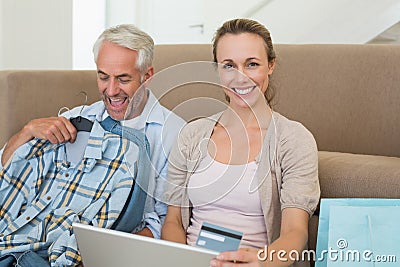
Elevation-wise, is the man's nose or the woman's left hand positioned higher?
the man's nose

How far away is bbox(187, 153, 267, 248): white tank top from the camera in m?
1.45

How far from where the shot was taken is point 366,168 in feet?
5.11

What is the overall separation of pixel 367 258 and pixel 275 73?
3.28 feet

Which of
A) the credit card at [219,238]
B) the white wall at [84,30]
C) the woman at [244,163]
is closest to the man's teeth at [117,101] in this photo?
the woman at [244,163]

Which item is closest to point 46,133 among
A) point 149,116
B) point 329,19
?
point 149,116

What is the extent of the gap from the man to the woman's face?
0.53 ft

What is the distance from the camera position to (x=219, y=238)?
117cm

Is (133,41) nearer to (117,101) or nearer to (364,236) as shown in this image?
(117,101)

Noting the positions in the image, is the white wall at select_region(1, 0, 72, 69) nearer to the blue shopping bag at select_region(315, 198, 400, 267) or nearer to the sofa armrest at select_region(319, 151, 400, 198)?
the sofa armrest at select_region(319, 151, 400, 198)

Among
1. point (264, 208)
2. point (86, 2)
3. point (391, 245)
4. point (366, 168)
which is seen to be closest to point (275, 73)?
point (366, 168)

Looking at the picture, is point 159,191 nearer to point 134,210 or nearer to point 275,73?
point 134,210

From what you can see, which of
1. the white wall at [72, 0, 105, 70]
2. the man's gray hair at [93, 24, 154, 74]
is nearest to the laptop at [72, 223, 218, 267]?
the man's gray hair at [93, 24, 154, 74]

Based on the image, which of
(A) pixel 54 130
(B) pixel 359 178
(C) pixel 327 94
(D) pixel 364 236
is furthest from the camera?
(C) pixel 327 94

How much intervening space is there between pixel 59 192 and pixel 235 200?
43cm
